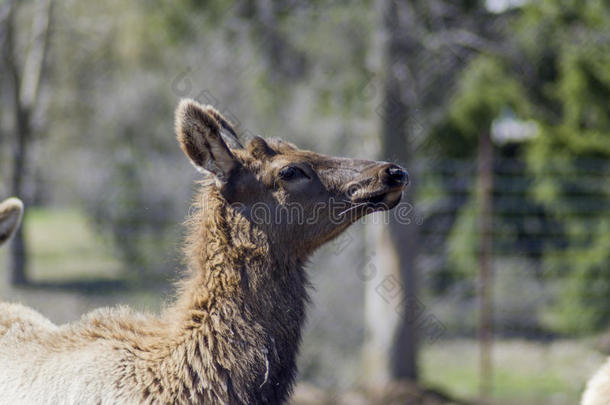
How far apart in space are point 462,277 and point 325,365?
3.21 metres

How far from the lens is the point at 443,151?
12.2m

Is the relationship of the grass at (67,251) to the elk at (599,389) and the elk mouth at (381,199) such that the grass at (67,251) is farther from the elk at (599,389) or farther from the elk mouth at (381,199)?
the elk at (599,389)

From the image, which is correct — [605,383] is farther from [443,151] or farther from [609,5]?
[443,151]

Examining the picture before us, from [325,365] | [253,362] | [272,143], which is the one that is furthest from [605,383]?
[325,365]

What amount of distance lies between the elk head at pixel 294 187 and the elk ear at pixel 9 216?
1.72m

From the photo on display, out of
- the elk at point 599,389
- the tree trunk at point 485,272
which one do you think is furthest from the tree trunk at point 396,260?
the elk at point 599,389

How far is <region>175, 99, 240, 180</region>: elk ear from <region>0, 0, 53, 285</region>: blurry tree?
6.21 metres

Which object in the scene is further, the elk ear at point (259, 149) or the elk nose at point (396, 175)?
the elk ear at point (259, 149)

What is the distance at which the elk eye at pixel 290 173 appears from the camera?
354cm

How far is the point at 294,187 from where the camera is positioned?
3.54m

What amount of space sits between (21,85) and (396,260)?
808 centimetres

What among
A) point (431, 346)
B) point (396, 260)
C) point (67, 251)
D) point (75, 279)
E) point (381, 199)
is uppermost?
point (381, 199)

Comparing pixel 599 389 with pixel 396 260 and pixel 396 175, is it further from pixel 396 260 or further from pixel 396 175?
pixel 396 260

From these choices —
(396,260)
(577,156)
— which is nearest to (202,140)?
(396,260)
